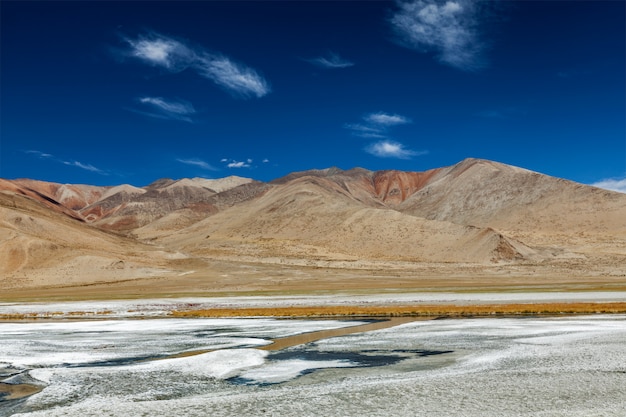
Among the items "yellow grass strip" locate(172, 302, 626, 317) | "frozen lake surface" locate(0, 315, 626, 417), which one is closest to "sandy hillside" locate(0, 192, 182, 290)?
"yellow grass strip" locate(172, 302, 626, 317)

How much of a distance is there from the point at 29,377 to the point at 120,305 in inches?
1651

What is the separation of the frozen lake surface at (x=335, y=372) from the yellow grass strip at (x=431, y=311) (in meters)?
7.02

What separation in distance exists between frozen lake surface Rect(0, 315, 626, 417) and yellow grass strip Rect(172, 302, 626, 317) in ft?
23.0

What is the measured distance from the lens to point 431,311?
44.8m

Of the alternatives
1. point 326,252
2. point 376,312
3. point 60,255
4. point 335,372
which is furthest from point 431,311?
point 326,252

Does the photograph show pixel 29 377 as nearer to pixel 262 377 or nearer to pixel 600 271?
pixel 262 377

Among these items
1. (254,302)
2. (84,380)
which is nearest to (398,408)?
(84,380)

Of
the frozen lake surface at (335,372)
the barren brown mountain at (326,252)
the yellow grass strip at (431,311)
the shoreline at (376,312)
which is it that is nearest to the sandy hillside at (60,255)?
the barren brown mountain at (326,252)

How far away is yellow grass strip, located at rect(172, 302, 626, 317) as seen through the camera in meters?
42.2

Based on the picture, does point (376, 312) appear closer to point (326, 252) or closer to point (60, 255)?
point (60, 255)

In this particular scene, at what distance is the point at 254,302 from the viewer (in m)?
60.3

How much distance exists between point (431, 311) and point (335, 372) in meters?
25.5

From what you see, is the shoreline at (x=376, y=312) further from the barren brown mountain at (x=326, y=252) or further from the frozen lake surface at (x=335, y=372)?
the barren brown mountain at (x=326, y=252)

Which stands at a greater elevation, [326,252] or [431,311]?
[326,252]
